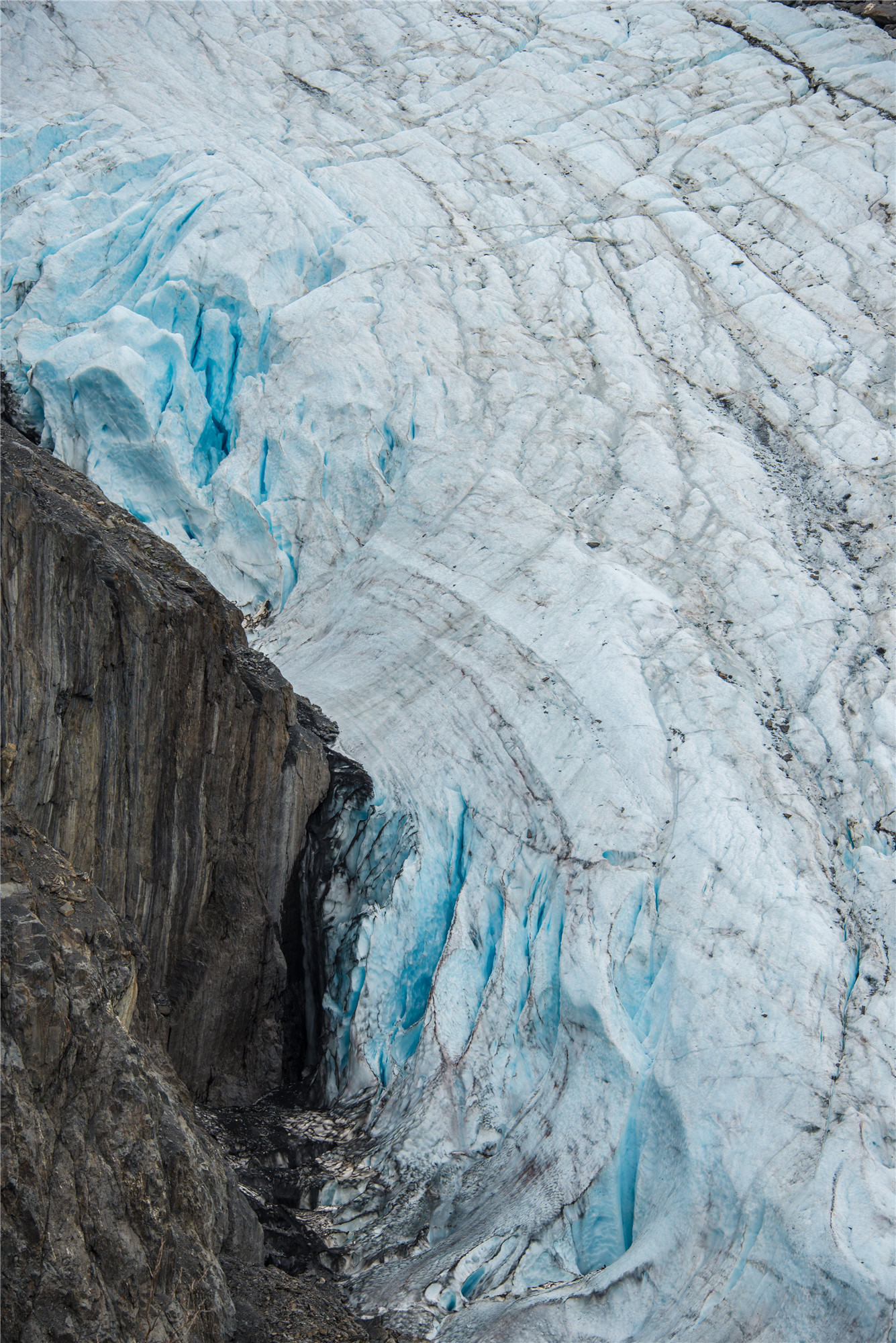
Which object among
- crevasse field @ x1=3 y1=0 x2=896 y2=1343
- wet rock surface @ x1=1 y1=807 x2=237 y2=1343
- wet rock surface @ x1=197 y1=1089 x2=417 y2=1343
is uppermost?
crevasse field @ x1=3 y1=0 x2=896 y2=1343

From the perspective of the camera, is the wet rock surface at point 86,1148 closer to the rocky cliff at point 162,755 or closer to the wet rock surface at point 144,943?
the wet rock surface at point 144,943

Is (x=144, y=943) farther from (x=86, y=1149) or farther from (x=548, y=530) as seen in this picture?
(x=548, y=530)

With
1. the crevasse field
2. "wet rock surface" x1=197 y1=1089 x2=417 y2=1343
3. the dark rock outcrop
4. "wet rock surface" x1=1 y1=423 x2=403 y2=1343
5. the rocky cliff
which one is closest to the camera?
the dark rock outcrop

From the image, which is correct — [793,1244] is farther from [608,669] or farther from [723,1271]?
[608,669]

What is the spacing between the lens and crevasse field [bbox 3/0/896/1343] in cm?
621

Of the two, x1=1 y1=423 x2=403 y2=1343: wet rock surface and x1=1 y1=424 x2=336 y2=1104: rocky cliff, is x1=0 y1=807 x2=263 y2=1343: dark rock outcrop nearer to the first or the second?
x1=1 y1=423 x2=403 y2=1343: wet rock surface

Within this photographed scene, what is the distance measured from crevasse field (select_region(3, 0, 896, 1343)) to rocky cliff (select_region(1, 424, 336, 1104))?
2.47ft

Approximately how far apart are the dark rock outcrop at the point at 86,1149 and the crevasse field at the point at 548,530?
1.85 meters

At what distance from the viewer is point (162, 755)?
672 cm

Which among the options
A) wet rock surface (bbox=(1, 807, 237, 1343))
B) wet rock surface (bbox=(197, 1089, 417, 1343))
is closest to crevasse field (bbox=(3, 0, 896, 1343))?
wet rock surface (bbox=(197, 1089, 417, 1343))

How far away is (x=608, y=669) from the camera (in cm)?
814

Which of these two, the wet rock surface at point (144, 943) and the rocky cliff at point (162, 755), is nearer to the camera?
the wet rock surface at point (144, 943)

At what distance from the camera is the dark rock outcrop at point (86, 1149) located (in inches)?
153

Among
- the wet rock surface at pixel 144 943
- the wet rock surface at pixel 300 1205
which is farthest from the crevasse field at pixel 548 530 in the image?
the wet rock surface at pixel 144 943
